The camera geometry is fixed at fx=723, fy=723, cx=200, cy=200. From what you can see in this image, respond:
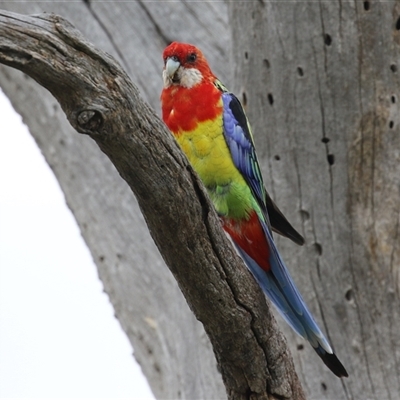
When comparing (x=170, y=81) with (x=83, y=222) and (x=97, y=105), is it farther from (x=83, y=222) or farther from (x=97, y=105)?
(x=83, y=222)

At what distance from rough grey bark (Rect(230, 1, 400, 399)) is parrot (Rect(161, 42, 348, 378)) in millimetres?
602

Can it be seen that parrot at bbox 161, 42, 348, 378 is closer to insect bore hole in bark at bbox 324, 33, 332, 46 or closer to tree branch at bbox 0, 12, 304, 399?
tree branch at bbox 0, 12, 304, 399

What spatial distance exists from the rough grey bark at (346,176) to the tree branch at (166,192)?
1.01 meters

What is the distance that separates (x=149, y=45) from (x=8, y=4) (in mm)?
1207

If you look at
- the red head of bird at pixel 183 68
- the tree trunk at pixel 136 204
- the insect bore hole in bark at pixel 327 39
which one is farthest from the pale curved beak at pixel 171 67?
the tree trunk at pixel 136 204

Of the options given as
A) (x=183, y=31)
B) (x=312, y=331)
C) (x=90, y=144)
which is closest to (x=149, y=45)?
(x=183, y=31)

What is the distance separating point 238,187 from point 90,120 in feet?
4.21

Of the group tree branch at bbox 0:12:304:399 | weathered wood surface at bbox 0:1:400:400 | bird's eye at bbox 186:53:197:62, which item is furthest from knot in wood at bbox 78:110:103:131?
weathered wood surface at bbox 0:1:400:400

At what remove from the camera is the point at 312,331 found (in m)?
3.28

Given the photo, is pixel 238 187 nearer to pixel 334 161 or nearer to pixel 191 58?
pixel 191 58

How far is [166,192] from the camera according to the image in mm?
2506

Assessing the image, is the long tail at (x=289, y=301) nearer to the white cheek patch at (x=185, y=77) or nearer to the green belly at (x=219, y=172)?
the green belly at (x=219, y=172)

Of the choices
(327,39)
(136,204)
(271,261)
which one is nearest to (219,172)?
(271,261)

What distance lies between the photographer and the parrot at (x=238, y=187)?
331cm
